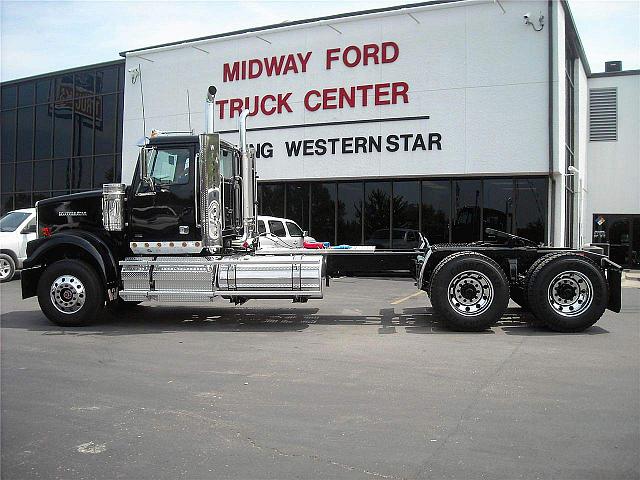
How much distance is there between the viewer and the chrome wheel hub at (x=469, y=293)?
9.08 metres

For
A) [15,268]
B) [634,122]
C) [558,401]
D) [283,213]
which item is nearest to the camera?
[558,401]

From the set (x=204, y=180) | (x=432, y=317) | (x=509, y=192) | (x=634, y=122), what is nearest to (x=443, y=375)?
(x=432, y=317)

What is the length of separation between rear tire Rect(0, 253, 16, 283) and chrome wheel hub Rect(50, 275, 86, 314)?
803 centimetres

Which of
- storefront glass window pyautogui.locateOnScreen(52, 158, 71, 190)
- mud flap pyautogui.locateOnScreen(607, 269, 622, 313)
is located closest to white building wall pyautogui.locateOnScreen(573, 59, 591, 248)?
mud flap pyautogui.locateOnScreen(607, 269, 622, 313)

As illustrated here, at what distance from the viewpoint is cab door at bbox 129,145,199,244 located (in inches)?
374

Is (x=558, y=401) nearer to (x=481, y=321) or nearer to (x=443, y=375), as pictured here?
(x=443, y=375)

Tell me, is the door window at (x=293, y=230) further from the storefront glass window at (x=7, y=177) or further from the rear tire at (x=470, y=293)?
the storefront glass window at (x=7, y=177)

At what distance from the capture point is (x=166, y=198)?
9.55 m

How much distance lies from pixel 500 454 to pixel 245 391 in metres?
2.54

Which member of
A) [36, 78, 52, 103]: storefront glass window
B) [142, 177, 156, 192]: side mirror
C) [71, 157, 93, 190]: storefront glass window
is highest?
[36, 78, 52, 103]: storefront glass window

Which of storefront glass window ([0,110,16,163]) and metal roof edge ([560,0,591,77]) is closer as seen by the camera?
metal roof edge ([560,0,591,77])

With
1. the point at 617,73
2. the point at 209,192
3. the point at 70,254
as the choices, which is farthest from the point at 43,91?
the point at 617,73

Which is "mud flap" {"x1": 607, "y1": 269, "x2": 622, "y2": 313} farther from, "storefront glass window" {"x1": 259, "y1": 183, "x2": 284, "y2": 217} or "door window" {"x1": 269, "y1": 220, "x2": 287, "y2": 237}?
"storefront glass window" {"x1": 259, "y1": 183, "x2": 284, "y2": 217}

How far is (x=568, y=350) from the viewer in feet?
25.6
